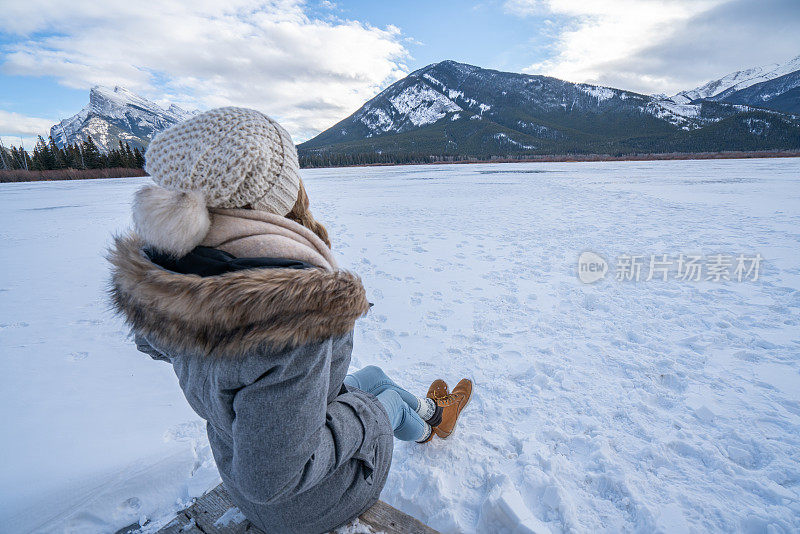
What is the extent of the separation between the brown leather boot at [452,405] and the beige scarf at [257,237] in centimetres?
165

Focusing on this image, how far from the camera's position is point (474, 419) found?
261cm

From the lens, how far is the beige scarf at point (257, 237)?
1.03m

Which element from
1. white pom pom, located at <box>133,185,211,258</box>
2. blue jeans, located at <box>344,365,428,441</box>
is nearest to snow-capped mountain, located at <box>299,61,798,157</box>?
blue jeans, located at <box>344,365,428,441</box>

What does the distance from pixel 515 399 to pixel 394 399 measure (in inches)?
53.6

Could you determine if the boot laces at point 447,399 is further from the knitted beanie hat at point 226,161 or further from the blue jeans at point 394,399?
the knitted beanie hat at point 226,161

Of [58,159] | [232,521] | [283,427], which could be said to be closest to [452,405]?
[232,521]

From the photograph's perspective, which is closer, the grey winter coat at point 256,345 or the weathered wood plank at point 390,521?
the grey winter coat at point 256,345

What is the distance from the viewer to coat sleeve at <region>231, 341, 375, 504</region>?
0.90 metres

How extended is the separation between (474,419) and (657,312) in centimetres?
278

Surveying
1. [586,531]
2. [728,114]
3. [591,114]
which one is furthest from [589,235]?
[591,114]

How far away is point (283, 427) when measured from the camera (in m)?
0.92

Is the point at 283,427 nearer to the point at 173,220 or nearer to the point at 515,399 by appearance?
the point at 173,220

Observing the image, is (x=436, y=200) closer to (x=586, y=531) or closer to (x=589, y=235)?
(x=589, y=235)

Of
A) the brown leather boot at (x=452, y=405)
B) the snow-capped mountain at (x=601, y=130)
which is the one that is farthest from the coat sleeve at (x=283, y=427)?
the snow-capped mountain at (x=601, y=130)
